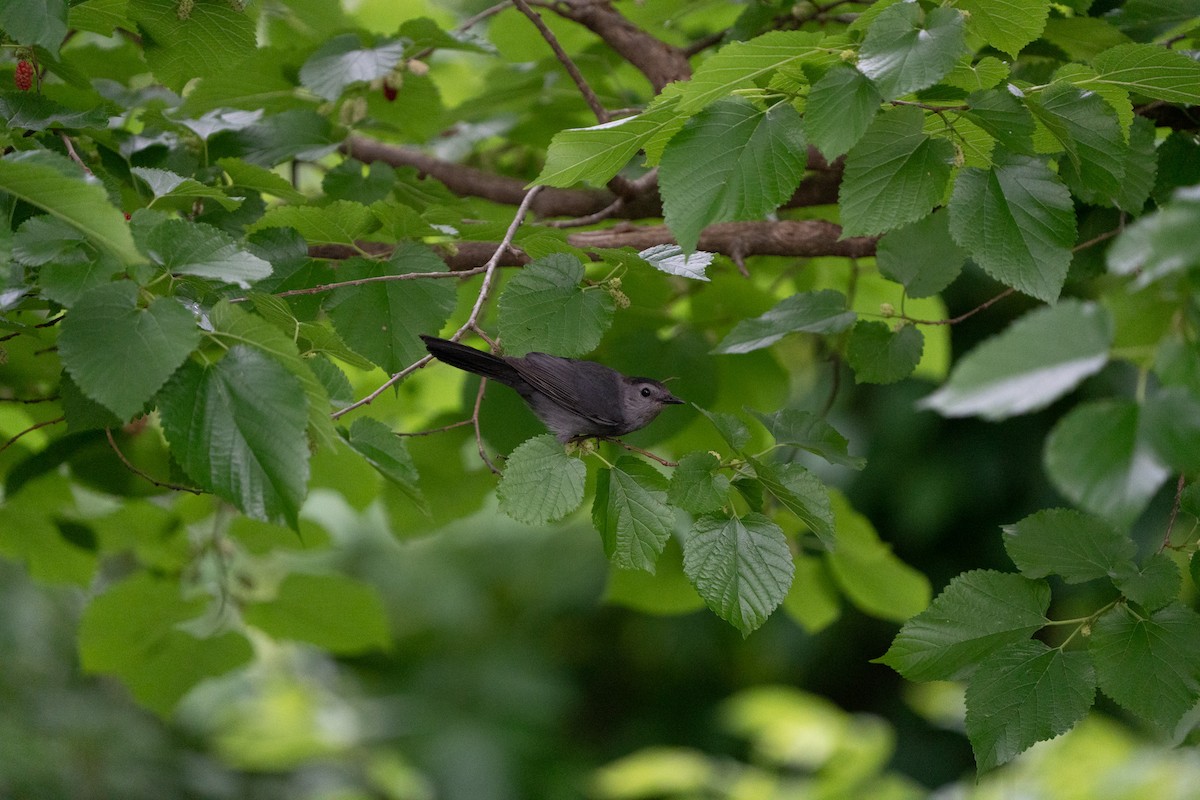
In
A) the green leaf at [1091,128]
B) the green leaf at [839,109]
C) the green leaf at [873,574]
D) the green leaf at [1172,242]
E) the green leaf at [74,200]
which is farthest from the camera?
the green leaf at [873,574]

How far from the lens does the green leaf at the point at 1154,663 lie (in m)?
0.95

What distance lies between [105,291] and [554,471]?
15.8 inches

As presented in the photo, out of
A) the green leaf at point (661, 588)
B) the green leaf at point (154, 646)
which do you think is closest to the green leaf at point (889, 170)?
the green leaf at point (661, 588)

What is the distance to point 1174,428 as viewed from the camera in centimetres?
58

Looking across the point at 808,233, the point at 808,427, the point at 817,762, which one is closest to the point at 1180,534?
the point at 808,427

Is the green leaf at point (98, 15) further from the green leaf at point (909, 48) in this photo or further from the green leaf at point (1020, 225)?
the green leaf at point (1020, 225)

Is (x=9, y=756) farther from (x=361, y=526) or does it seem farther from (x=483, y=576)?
(x=483, y=576)

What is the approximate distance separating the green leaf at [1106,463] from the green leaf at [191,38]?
0.99 m

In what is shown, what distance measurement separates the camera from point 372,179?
146 centimetres

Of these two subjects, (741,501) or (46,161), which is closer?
(46,161)

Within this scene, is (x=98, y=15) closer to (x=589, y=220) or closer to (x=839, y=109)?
(x=589, y=220)

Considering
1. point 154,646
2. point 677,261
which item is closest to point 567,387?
point 677,261

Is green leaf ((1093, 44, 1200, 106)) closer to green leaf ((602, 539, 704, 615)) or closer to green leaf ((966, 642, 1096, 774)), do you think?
green leaf ((966, 642, 1096, 774))

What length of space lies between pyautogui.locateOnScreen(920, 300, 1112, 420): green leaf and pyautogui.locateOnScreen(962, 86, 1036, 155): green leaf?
0.37 m
